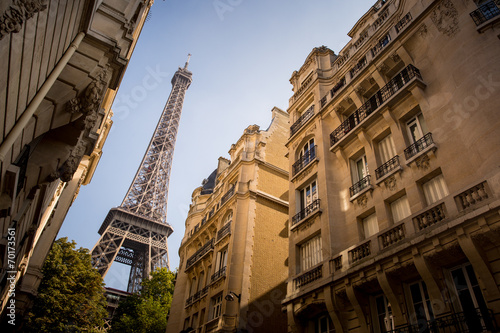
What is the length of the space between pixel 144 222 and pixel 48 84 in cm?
8150

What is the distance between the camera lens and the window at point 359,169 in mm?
15641

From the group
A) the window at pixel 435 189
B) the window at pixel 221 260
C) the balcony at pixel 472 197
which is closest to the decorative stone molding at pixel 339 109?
the window at pixel 435 189

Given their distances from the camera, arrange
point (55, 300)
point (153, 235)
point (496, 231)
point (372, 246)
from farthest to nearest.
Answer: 1. point (153, 235)
2. point (55, 300)
3. point (372, 246)
4. point (496, 231)

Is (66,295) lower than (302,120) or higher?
lower

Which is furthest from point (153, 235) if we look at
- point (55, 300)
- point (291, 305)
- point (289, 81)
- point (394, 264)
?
point (394, 264)

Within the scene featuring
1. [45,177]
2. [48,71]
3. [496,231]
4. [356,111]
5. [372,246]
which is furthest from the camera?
[356,111]

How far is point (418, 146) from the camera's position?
13.0 metres

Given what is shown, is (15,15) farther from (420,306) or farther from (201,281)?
(201,281)

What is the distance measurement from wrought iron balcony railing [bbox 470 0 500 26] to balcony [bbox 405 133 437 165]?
4.48 m

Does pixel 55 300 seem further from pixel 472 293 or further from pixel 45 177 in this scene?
pixel 472 293

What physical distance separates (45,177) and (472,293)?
1348cm

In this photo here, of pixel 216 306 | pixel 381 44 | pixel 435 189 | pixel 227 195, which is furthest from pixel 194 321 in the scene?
pixel 381 44

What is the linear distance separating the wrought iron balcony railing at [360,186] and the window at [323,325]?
544 cm

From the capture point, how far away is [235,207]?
26031 millimetres
